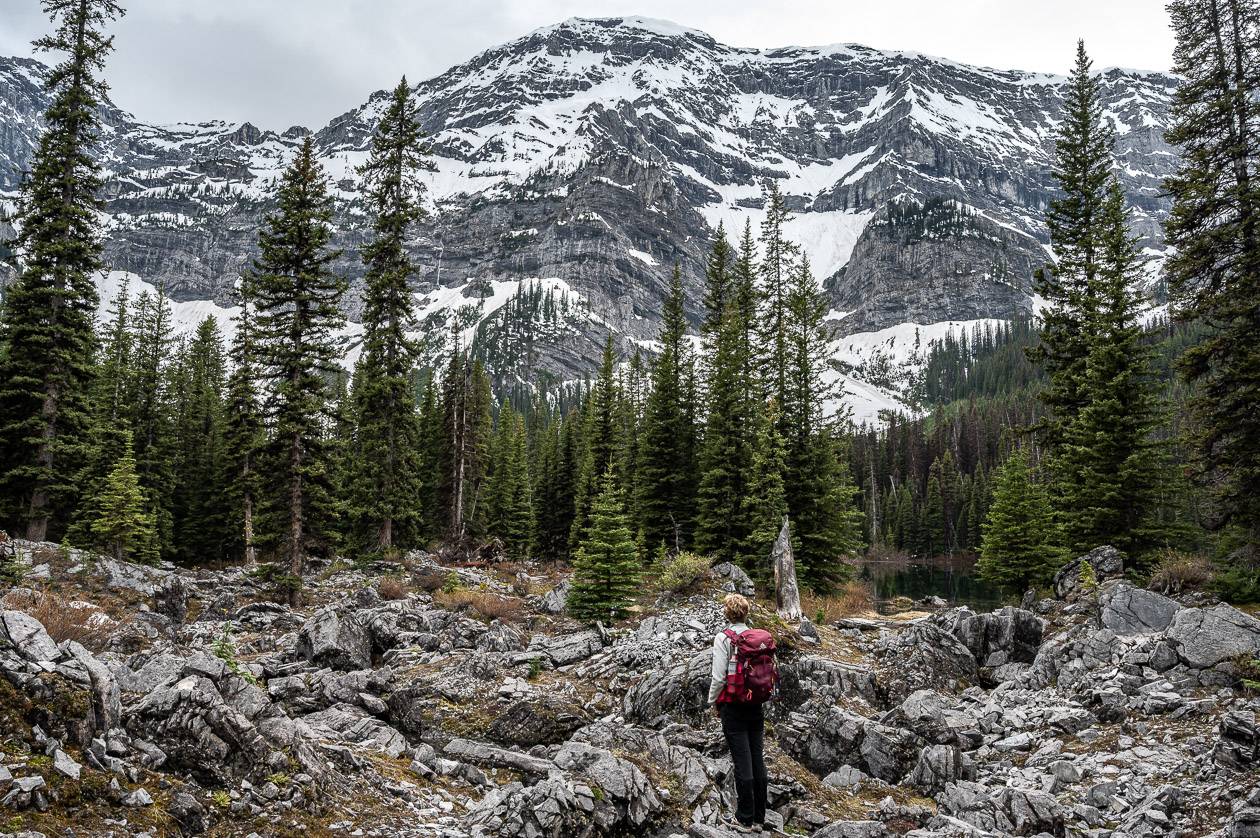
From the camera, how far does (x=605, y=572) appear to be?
1875 centimetres

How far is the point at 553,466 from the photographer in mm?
49688

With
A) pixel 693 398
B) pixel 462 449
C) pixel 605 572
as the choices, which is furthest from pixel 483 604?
pixel 462 449

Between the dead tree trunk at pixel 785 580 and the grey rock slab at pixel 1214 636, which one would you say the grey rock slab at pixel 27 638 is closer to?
the grey rock slab at pixel 1214 636

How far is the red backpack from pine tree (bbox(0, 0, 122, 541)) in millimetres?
27436

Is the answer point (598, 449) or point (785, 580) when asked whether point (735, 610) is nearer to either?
point (785, 580)

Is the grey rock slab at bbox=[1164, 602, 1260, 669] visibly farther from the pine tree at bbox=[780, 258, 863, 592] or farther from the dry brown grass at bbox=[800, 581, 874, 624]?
the pine tree at bbox=[780, 258, 863, 592]

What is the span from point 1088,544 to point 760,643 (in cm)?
2023

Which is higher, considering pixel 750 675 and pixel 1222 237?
pixel 1222 237

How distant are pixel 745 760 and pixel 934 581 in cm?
6296

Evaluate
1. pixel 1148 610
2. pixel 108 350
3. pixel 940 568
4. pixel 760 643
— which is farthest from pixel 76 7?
pixel 940 568

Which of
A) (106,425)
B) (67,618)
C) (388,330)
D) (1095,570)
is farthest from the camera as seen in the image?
(106,425)

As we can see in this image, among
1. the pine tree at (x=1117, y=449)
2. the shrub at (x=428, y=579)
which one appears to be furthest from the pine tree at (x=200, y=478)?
the pine tree at (x=1117, y=449)

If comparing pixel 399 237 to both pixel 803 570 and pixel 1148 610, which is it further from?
A: pixel 1148 610

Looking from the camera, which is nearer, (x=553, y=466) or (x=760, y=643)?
(x=760, y=643)
